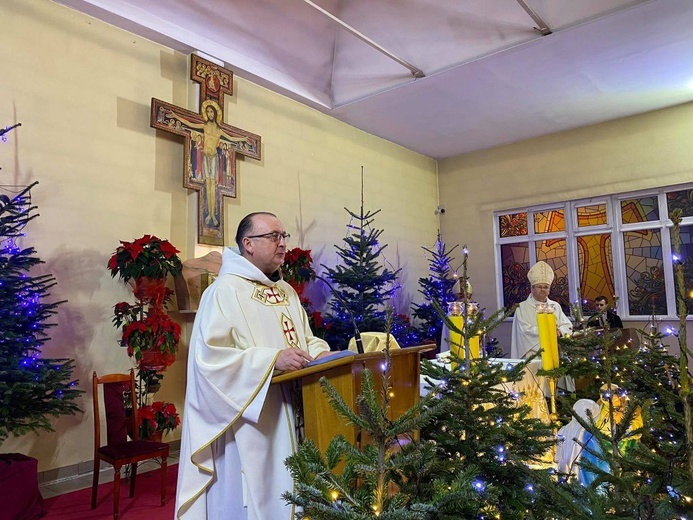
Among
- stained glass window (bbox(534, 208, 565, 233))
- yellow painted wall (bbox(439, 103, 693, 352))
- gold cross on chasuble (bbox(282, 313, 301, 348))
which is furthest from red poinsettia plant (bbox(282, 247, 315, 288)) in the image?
stained glass window (bbox(534, 208, 565, 233))

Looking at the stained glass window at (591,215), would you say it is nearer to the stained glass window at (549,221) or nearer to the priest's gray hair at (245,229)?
the stained glass window at (549,221)

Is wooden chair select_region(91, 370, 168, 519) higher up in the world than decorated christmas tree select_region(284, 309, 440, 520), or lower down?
lower down

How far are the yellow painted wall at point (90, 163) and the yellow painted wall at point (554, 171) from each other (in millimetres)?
4797

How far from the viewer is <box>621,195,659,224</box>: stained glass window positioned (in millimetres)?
8703

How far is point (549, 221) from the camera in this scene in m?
9.73

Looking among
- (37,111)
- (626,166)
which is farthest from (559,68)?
(37,111)

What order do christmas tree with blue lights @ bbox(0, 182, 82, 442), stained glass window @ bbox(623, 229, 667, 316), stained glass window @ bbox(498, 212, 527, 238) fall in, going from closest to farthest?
christmas tree with blue lights @ bbox(0, 182, 82, 442) → stained glass window @ bbox(623, 229, 667, 316) → stained glass window @ bbox(498, 212, 527, 238)

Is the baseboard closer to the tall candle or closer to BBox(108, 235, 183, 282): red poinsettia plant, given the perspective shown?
BBox(108, 235, 183, 282): red poinsettia plant

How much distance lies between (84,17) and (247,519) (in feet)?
17.0

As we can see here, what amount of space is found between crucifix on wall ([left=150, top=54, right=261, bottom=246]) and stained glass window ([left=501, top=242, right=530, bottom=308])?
5.84 metres

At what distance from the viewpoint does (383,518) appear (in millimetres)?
1135

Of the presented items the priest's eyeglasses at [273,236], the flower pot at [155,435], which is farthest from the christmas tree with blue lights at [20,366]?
the priest's eyeglasses at [273,236]

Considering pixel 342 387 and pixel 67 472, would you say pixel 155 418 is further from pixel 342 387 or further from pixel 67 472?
pixel 342 387

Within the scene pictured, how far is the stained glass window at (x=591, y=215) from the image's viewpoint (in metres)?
9.20
